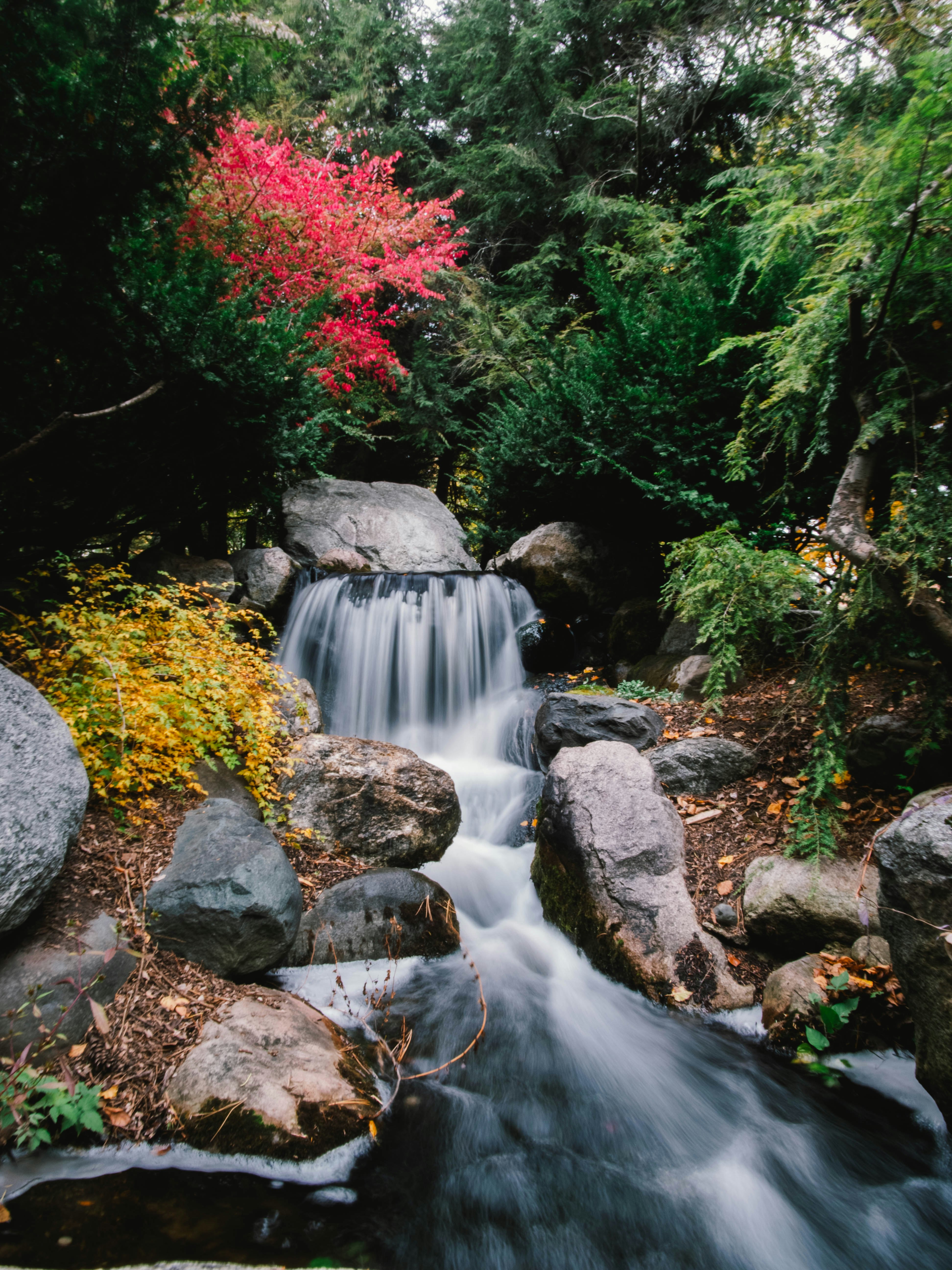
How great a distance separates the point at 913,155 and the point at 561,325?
1011 cm

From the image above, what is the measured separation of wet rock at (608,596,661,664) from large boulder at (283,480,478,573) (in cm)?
284

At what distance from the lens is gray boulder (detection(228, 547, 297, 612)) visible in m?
7.73

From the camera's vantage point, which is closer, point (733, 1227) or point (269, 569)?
point (733, 1227)

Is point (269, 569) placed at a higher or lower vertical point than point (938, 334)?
lower

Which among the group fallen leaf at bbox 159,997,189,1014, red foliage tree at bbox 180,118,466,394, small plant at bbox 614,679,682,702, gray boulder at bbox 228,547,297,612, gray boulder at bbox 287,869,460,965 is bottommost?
gray boulder at bbox 287,869,460,965

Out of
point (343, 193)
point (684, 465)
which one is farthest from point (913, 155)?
point (343, 193)

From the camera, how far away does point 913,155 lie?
2699 millimetres

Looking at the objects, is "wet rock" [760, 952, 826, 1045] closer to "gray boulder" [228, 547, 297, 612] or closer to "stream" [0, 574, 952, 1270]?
"stream" [0, 574, 952, 1270]

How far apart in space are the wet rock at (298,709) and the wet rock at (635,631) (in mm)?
3679

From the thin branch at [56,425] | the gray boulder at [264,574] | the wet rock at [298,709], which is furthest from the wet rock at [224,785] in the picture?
the gray boulder at [264,574]

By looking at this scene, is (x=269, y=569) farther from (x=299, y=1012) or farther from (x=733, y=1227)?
(x=733, y=1227)

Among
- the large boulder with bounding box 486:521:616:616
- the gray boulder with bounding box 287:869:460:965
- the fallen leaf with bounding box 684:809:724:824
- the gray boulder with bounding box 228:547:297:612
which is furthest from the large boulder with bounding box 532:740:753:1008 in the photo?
the gray boulder with bounding box 228:547:297:612

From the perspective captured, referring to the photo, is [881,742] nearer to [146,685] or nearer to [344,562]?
[146,685]

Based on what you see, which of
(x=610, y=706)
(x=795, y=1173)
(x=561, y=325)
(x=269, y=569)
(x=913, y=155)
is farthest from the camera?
(x=561, y=325)
